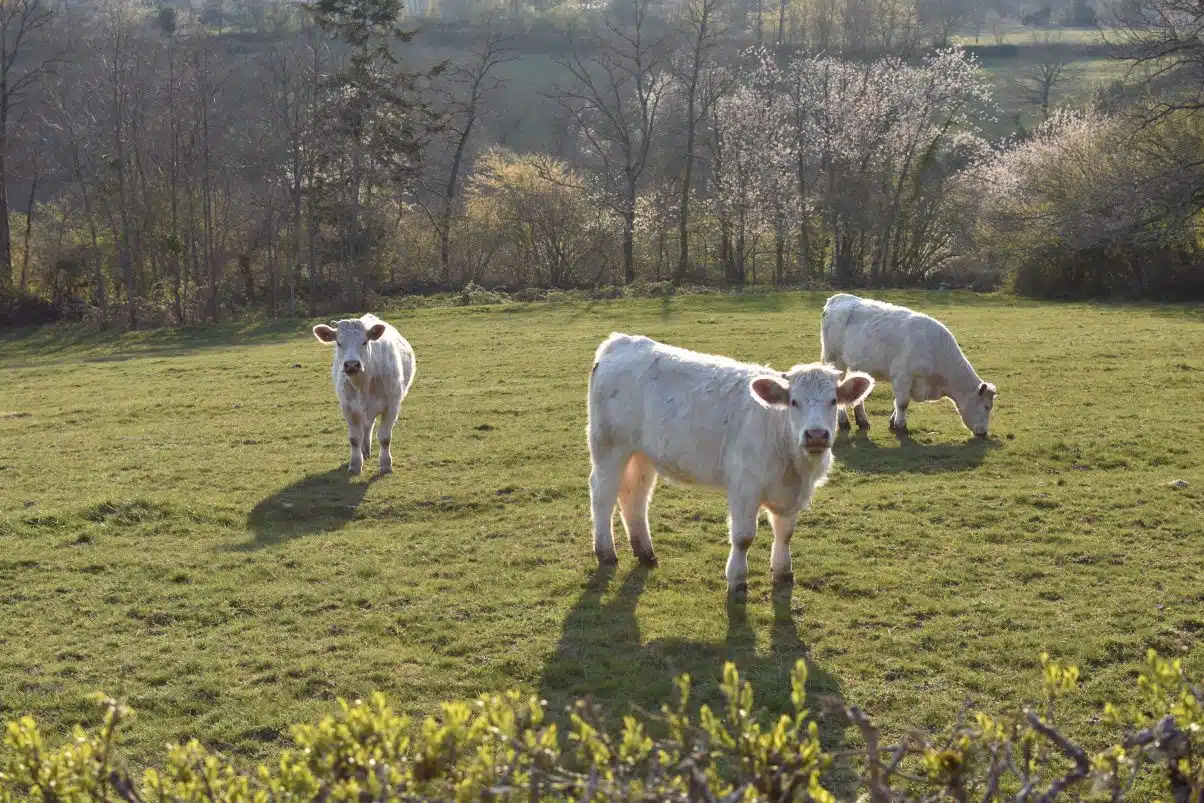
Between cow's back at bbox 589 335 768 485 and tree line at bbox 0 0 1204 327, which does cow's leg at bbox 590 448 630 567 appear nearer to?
cow's back at bbox 589 335 768 485

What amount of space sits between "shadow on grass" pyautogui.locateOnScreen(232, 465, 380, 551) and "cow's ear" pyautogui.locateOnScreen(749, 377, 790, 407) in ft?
18.6

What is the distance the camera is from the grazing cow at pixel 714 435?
26.4 ft

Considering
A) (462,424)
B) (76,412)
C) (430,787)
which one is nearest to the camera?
(430,787)

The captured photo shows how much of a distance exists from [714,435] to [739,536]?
2.86 feet

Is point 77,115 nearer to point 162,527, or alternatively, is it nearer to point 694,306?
point 694,306

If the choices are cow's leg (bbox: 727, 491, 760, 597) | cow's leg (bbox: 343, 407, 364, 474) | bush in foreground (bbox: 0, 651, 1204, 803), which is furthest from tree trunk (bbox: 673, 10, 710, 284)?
bush in foreground (bbox: 0, 651, 1204, 803)

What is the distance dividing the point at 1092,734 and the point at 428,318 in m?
27.7

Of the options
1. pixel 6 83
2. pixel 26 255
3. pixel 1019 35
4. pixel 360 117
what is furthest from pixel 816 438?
pixel 1019 35

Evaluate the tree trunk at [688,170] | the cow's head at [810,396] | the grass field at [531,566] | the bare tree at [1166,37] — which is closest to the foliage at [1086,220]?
the bare tree at [1166,37]

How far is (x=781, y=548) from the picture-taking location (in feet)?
29.4

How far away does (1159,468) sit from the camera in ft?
43.3

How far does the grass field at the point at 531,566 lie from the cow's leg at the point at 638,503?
257 mm

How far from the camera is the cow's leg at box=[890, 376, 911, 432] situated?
15078 millimetres

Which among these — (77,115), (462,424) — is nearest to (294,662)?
(462,424)
